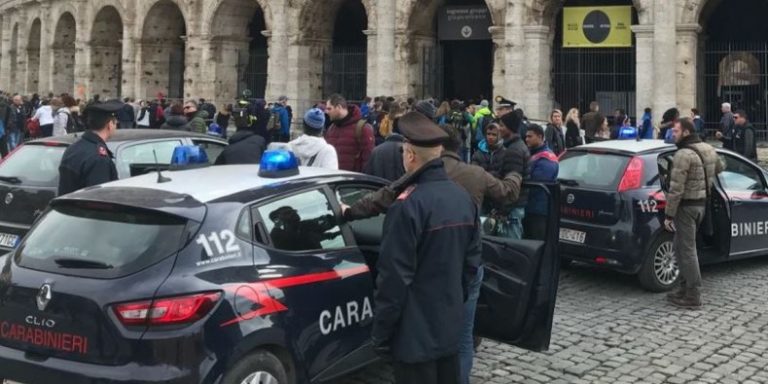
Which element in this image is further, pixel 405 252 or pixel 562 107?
pixel 562 107

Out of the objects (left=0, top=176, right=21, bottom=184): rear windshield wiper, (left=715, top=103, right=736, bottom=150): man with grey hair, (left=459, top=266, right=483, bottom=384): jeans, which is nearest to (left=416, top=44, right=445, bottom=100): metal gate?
(left=715, top=103, right=736, bottom=150): man with grey hair

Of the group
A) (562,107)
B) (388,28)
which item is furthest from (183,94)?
(562,107)

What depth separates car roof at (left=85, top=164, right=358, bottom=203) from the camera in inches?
171

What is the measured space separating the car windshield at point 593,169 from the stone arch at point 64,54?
1177 inches

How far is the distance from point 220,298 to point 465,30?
57.7ft

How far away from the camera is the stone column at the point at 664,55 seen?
1691 cm

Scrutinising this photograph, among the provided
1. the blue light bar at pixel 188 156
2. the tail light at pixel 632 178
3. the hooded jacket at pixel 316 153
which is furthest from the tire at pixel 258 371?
the tail light at pixel 632 178

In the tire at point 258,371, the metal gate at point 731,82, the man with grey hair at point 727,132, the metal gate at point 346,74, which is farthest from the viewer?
the metal gate at point 346,74

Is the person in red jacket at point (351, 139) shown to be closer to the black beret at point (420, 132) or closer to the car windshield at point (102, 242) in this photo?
the car windshield at point (102, 242)

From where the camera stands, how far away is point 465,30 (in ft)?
67.4

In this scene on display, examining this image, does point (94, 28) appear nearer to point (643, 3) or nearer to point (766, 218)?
point (643, 3)

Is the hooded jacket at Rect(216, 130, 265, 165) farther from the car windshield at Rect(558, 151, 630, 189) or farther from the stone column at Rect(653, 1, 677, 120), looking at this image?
the stone column at Rect(653, 1, 677, 120)

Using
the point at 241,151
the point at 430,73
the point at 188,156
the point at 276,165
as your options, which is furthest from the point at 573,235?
the point at 430,73

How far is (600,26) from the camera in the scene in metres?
18.0
